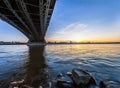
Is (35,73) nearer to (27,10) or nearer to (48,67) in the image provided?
(48,67)

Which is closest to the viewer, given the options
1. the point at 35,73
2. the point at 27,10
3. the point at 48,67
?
the point at 35,73

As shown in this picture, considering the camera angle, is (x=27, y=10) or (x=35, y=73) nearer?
(x=35, y=73)

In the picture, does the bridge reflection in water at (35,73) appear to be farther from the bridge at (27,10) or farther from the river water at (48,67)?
the bridge at (27,10)

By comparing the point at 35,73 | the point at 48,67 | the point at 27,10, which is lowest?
the point at 48,67

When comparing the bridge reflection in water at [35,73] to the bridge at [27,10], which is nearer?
the bridge reflection in water at [35,73]

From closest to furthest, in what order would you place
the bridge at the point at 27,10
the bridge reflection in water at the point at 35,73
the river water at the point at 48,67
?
the bridge reflection in water at the point at 35,73 → the river water at the point at 48,67 → the bridge at the point at 27,10

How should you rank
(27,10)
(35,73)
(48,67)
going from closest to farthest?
1. (35,73)
2. (48,67)
3. (27,10)

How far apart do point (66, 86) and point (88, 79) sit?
73.2 inches

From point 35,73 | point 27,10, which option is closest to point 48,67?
point 35,73

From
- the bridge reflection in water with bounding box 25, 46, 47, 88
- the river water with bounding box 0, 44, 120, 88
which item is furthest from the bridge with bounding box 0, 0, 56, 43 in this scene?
the bridge reflection in water with bounding box 25, 46, 47, 88

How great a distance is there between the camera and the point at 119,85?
393 inches

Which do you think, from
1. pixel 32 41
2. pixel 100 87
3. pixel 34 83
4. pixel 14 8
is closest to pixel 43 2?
pixel 14 8

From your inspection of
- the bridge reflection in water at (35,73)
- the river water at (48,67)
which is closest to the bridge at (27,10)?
the river water at (48,67)

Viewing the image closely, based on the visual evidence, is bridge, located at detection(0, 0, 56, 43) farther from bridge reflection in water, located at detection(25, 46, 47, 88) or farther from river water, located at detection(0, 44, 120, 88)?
bridge reflection in water, located at detection(25, 46, 47, 88)
